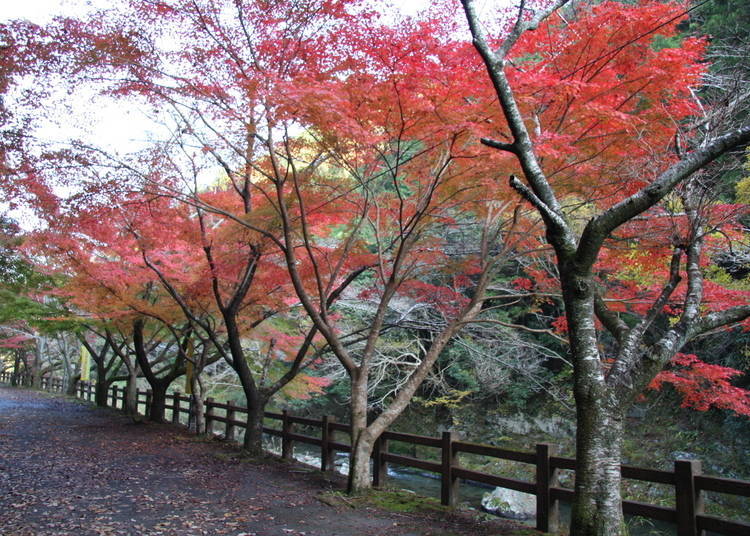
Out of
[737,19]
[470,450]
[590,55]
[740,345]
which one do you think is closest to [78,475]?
[470,450]

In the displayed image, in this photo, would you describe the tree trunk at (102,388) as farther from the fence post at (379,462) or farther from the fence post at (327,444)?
the fence post at (379,462)

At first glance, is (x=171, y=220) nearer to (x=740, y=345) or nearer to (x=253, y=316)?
(x=253, y=316)

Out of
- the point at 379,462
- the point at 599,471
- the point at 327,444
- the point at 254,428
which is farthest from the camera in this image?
the point at 254,428

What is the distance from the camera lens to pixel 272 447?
19859 millimetres

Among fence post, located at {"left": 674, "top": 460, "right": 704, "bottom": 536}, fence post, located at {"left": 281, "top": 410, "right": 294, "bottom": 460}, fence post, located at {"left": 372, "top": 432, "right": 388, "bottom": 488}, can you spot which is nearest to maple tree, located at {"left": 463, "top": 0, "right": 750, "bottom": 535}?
fence post, located at {"left": 674, "top": 460, "right": 704, "bottom": 536}

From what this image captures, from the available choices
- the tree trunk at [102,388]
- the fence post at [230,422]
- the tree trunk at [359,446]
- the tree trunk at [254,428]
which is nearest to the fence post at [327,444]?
the tree trunk at [359,446]

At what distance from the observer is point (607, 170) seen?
7082 millimetres

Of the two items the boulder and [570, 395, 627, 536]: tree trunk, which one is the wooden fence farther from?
the boulder

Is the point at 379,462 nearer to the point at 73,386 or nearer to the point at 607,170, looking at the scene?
the point at 607,170

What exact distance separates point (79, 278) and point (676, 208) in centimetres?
1193

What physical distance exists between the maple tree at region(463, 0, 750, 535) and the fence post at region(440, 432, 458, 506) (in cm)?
214

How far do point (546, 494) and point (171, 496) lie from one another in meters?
4.37

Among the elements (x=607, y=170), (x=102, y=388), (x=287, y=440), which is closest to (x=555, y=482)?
(x=607, y=170)

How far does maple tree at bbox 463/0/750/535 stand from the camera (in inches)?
160
